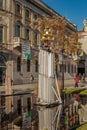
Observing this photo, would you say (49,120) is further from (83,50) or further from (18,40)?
(83,50)

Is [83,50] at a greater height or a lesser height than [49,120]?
greater

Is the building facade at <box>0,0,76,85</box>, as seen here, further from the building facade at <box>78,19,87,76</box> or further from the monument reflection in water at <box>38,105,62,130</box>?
the building facade at <box>78,19,87,76</box>

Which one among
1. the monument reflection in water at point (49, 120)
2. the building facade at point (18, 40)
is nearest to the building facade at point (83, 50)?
the building facade at point (18, 40)

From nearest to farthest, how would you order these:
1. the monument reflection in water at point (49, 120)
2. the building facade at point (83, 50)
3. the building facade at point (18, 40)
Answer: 1. the monument reflection in water at point (49, 120)
2. the building facade at point (18, 40)
3. the building facade at point (83, 50)

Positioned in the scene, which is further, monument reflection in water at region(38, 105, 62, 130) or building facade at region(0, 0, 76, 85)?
building facade at region(0, 0, 76, 85)

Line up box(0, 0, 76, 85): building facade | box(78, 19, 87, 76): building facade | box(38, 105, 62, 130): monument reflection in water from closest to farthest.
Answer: box(38, 105, 62, 130): monument reflection in water, box(0, 0, 76, 85): building facade, box(78, 19, 87, 76): building facade

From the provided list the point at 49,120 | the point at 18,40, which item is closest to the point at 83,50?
the point at 18,40

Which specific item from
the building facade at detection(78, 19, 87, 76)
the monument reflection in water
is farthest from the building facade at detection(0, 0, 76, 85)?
the building facade at detection(78, 19, 87, 76)

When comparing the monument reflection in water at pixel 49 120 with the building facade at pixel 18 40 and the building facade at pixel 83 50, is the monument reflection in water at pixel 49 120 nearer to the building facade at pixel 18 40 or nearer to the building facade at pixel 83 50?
the building facade at pixel 18 40

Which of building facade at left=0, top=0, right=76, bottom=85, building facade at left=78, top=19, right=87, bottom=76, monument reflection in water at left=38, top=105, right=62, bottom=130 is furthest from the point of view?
building facade at left=78, top=19, right=87, bottom=76

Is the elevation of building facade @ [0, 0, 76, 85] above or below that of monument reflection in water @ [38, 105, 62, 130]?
above

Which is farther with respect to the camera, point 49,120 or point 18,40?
point 18,40

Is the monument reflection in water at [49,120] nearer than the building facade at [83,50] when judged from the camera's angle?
Yes

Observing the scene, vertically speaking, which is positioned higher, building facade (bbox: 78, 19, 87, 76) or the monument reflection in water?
building facade (bbox: 78, 19, 87, 76)
